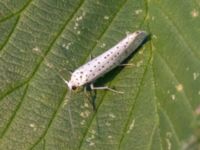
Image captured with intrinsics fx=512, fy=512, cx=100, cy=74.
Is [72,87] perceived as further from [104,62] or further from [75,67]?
[104,62]

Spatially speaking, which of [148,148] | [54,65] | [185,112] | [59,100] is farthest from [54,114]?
[185,112]

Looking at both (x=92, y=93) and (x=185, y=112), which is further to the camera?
(x=92, y=93)

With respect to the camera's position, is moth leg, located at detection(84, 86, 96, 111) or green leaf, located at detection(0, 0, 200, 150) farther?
moth leg, located at detection(84, 86, 96, 111)

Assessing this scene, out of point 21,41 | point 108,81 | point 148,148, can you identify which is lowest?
point 148,148

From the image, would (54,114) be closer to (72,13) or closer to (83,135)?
(83,135)

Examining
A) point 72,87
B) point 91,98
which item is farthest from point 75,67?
point 91,98

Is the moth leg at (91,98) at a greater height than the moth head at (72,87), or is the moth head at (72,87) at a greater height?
the moth head at (72,87)
